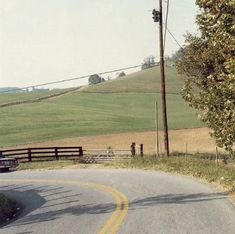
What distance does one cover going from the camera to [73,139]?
2670 inches

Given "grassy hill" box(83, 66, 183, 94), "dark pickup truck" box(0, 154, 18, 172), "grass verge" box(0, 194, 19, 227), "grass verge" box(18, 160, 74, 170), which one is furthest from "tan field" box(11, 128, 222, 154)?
"grassy hill" box(83, 66, 183, 94)

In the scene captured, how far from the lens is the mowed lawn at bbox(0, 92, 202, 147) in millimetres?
75000

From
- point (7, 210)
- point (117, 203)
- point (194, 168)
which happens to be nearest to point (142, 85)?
point (194, 168)

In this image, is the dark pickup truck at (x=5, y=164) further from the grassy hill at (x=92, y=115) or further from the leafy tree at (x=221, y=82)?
the grassy hill at (x=92, y=115)

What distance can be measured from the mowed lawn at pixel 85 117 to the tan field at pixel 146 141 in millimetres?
5310

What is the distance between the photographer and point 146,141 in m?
59.8

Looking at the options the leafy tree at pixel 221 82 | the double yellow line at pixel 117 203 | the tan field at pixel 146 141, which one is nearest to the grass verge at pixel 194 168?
the leafy tree at pixel 221 82

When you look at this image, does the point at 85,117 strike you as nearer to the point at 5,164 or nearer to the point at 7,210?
the point at 5,164

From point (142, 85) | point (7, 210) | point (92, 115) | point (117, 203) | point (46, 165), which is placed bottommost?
point (46, 165)

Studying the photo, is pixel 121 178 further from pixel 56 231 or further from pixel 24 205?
pixel 56 231

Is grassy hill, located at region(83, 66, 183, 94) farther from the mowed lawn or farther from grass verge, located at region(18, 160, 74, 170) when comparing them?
grass verge, located at region(18, 160, 74, 170)

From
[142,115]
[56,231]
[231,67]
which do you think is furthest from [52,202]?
[142,115]

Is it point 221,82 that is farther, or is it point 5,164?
point 5,164

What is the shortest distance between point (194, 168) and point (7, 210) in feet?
35.1
